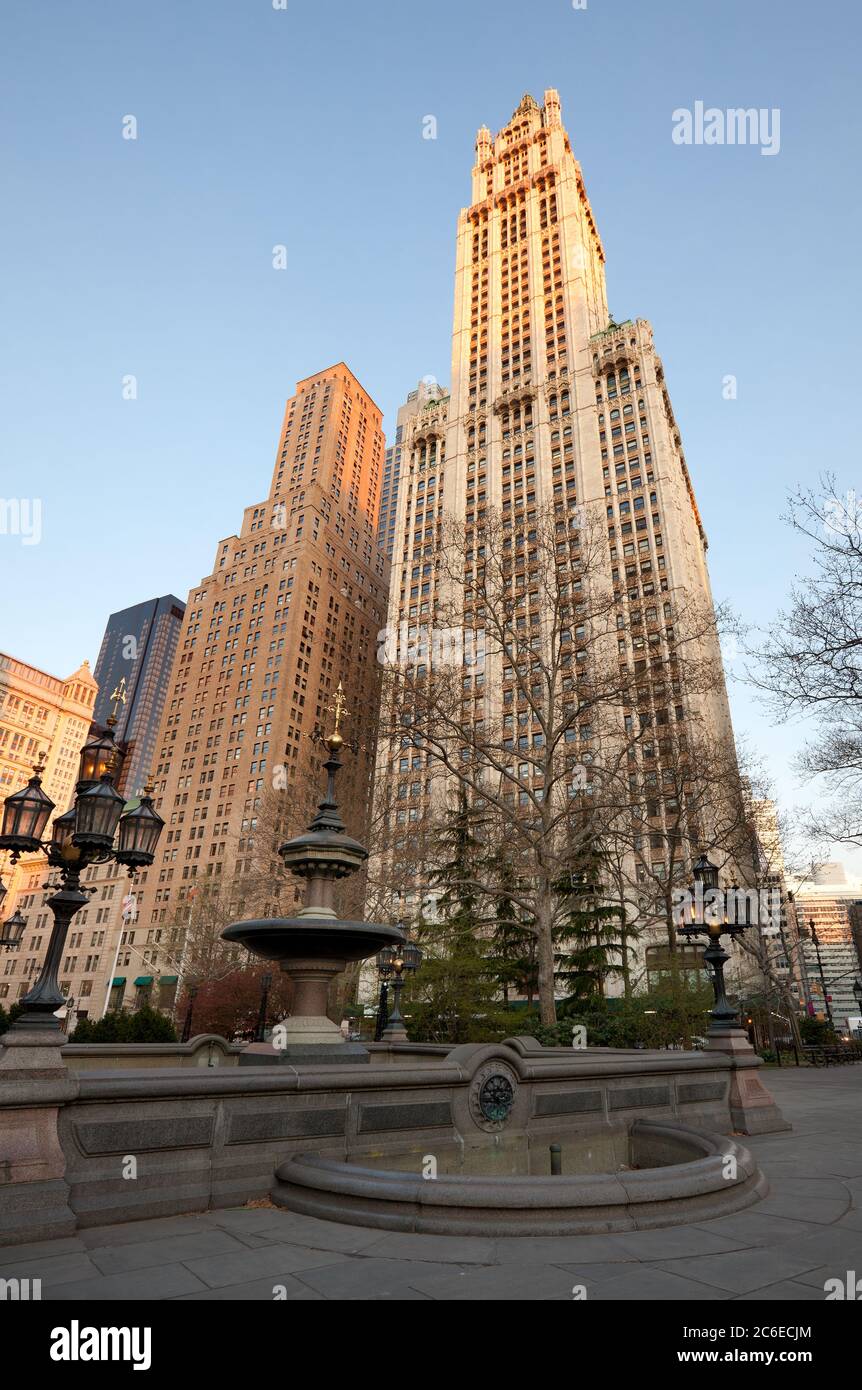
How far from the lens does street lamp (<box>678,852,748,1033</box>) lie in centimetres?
1322

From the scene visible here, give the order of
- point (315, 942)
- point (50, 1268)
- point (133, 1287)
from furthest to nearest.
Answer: point (315, 942), point (50, 1268), point (133, 1287)

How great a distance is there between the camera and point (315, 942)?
10055 millimetres

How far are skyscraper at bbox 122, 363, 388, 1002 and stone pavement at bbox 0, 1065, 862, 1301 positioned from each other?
192 feet

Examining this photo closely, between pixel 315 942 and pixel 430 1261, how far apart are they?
5.49 metres

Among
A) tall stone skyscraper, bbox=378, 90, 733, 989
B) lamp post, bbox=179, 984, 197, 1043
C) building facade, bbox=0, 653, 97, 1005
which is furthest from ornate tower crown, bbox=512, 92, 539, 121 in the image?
lamp post, bbox=179, 984, 197, 1043

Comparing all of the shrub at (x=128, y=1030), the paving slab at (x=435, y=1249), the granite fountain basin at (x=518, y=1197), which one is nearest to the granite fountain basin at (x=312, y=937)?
the granite fountain basin at (x=518, y=1197)

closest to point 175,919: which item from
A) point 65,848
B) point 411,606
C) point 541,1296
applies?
point 411,606

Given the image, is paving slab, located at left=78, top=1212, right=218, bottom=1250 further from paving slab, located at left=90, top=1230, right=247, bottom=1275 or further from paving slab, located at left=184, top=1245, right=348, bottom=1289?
paving slab, located at left=184, top=1245, right=348, bottom=1289

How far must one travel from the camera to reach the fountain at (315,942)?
9.65 metres

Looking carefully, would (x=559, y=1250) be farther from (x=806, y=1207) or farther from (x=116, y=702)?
(x=116, y=702)

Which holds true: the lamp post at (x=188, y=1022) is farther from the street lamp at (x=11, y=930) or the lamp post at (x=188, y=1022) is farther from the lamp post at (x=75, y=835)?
the lamp post at (x=75, y=835)

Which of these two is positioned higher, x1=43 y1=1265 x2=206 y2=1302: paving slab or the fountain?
the fountain

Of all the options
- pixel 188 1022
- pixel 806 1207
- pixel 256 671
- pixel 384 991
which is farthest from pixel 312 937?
pixel 256 671
